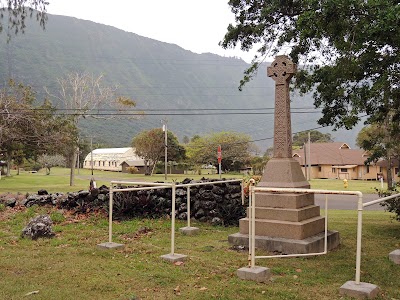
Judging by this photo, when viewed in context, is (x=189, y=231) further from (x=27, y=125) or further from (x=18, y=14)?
(x=27, y=125)

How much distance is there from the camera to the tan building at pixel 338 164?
6365 cm

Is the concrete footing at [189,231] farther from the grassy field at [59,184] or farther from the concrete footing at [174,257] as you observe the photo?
the grassy field at [59,184]

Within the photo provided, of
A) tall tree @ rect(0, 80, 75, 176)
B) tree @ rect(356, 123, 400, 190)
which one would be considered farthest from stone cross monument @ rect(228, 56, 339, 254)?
tall tree @ rect(0, 80, 75, 176)

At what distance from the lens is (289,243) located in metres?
7.84

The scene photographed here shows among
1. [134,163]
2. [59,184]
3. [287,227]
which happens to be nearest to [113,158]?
[134,163]

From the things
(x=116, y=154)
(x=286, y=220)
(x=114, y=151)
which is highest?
(x=114, y=151)

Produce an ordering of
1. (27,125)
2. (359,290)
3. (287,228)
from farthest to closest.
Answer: (27,125)
(287,228)
(359,290)

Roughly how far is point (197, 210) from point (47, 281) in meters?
6.58

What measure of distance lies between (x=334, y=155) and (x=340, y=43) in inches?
2485

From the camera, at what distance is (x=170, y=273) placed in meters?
6.30

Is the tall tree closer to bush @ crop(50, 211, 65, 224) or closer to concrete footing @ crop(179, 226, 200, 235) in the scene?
bush @ crop(50, 211, 65, 224)

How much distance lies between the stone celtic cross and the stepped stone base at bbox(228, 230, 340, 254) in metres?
1.93

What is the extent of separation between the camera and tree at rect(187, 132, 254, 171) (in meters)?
70.8

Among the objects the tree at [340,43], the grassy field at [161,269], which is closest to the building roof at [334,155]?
the tree at [340,43]
